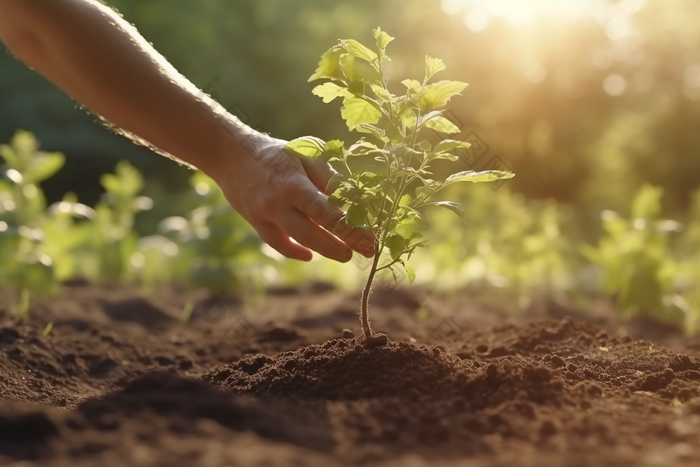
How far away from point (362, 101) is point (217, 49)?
1253cm

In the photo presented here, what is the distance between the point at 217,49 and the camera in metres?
13.8

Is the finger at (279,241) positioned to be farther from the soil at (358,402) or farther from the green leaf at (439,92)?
the green leaf at (439,92)

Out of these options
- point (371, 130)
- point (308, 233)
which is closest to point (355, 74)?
point (371, 130)

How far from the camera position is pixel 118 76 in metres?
2.24

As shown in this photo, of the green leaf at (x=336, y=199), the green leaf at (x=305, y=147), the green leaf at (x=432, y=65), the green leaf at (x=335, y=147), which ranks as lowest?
the green leaf at (x=336, y=199)

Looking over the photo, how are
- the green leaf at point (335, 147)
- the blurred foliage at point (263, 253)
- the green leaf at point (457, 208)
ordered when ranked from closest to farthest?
1. the green leaf at point (457, 208)
2. the green leaf at point (335, 147)
3. the blurred foliage at point (263, 253)

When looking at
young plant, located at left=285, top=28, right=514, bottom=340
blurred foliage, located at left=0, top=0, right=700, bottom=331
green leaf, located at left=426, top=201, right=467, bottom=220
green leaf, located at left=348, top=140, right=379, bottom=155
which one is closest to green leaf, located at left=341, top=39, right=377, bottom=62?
young plant, located at left=285, top=28, right=514, bottom=340

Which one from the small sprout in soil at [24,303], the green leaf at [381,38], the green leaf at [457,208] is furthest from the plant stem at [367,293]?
the small sprout in soil at [24,303]

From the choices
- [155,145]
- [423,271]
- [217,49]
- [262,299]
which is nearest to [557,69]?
[217,49]

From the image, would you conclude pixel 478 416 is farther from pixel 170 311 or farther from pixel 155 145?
pixel 170 311

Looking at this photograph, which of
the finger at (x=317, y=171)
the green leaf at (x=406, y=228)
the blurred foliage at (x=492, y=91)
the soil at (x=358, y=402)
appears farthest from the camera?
the blurred foliage at (x=492, y=91)

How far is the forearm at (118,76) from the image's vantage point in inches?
88.0

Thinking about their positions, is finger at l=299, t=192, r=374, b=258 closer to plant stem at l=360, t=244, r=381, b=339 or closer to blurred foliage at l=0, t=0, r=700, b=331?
plant stem at l=360, t=244, r=381, b=339

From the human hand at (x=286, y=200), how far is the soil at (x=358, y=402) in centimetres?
36
